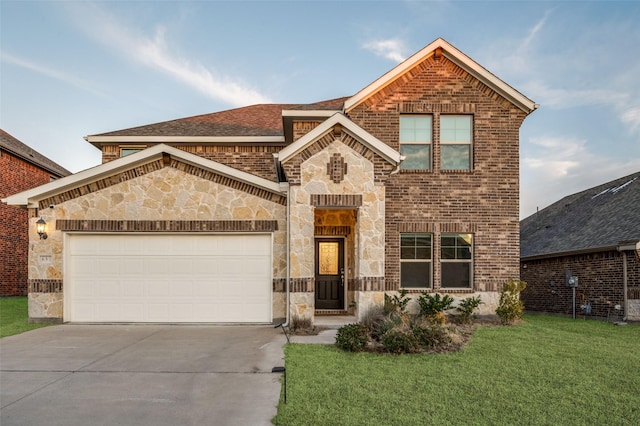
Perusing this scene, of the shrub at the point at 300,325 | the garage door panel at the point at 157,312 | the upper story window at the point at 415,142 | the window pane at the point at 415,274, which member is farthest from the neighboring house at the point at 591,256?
the garage door panel at the point at 157,312

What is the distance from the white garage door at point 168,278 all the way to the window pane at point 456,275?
16.4ft

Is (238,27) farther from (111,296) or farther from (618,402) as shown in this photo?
(618,402)

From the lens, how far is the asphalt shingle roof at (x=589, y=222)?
45.5 ft

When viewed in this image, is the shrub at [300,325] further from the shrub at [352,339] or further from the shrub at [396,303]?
the shrub at [396,303]

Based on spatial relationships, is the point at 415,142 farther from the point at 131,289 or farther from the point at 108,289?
the point at 108,289

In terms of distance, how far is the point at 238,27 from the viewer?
48.0 ft

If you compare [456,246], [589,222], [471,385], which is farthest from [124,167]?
[589,222]

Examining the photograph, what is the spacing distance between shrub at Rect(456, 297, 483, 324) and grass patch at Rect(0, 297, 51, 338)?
1097 cm

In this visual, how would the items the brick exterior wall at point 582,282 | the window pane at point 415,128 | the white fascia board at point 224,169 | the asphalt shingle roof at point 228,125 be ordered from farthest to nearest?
the asphalt shingle roof at point 228,125, the brick exterior wall at point 582,282, the window pane at point 415,128, the white fascia board at point 224,169

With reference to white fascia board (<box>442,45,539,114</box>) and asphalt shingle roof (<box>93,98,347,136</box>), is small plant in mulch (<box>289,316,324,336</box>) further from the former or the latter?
white fascia board (<box>442,45,539,114</box>)

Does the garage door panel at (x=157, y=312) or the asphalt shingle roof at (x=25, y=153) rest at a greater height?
the asphalt shingle roof at (x=25, y=153)

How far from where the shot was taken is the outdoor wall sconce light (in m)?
10.9

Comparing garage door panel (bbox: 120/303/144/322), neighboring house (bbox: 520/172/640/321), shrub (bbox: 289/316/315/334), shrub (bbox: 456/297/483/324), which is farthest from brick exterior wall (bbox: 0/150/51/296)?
neighboring house (bbox: 520/172/640/321)

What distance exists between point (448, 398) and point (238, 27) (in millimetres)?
13600
